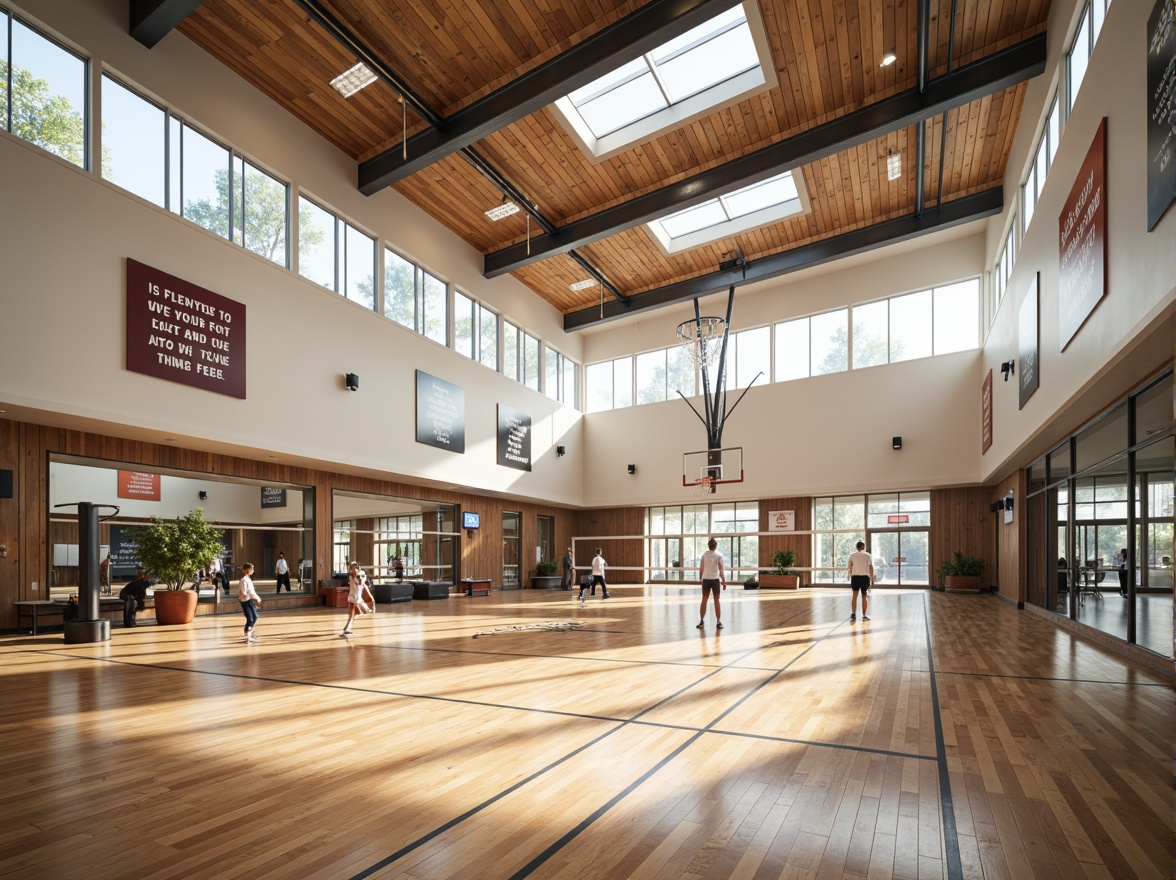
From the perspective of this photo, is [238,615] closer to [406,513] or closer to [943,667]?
[406,513]

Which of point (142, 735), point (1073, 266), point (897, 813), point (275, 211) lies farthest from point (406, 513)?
point (897, 813)

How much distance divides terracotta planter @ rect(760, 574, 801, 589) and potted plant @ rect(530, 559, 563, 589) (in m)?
7.11

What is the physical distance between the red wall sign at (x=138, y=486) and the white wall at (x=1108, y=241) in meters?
25.0

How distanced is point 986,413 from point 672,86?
462 inches

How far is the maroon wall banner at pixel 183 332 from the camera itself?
11867mm

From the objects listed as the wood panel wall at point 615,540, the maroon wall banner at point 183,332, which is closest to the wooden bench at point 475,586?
the wood panel wall at point 615,540

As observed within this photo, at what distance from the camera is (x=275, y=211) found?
48.7 feet

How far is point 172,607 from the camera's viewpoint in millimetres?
13398

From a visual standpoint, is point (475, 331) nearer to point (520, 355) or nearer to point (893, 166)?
point (520, 355)

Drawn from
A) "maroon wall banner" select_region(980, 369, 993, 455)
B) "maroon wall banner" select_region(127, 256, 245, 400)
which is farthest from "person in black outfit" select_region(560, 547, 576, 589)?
"maroon wall banner" select_region(980, 369, 993, 455)

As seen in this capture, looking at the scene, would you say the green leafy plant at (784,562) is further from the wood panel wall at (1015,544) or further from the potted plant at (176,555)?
the potted plant at (176,555)

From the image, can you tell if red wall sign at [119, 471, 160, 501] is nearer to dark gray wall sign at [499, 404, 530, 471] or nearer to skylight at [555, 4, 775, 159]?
dark gray wall sign at [499, 404, 530, 471]

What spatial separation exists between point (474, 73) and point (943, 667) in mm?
12437

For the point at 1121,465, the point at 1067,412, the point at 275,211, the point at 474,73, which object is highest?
the point at 474,73
